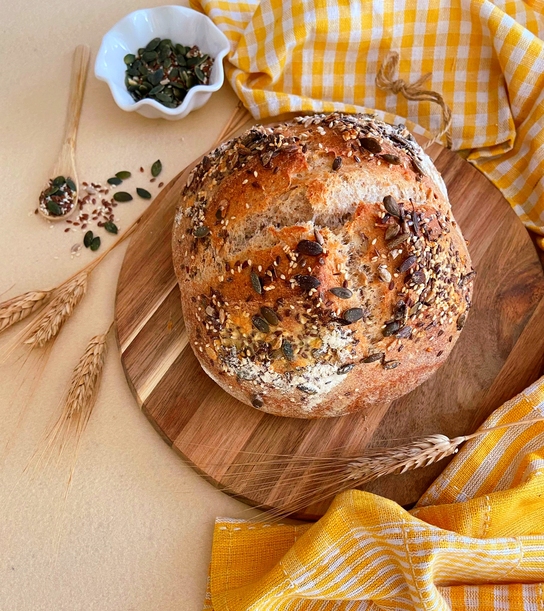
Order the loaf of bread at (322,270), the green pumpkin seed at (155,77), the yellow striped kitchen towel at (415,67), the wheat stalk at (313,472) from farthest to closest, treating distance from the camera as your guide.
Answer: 1. the green pumpkin seed at (155,77)
2. the yellow striped kitchen towel at (415,67)
3. the wheat stalk at (313,472)
4. the loaf of bread at (322,270)

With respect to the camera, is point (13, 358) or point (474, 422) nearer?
point (474, 422)

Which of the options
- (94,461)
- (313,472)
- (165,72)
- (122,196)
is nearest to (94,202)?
(122,196)

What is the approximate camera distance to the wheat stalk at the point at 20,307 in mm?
2111

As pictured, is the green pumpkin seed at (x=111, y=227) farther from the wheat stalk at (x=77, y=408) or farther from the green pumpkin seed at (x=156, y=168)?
the wheat stalk at (x=77, y=408)

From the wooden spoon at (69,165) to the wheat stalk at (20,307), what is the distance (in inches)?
12.5

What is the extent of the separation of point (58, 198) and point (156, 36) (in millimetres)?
784

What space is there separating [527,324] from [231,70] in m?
1.51

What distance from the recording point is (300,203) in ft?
5.66

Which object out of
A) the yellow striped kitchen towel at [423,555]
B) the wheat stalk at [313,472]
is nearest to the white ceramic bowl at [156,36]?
the wheat stalk at [313,472]

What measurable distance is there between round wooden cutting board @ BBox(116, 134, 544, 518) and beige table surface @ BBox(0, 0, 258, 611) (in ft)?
0.41

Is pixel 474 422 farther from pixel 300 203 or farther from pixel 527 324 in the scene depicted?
pixel 300 203

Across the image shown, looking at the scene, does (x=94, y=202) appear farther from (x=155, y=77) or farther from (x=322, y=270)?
(x=322, y=270)

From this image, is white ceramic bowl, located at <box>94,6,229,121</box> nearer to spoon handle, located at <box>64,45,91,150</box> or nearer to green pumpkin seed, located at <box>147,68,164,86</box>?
green pumpkin seed, located at <box>147,68,164,86</box>

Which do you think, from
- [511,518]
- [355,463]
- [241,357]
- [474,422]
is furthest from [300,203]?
[511,518]
